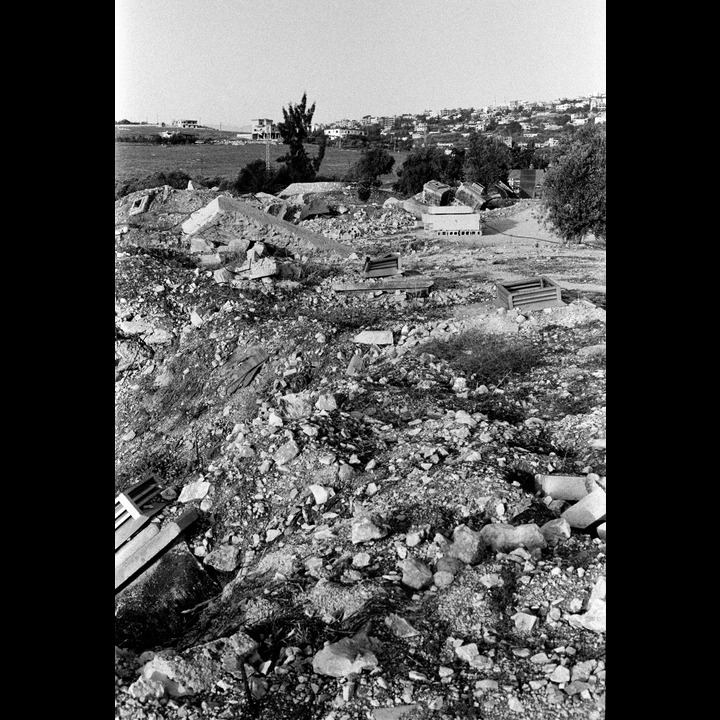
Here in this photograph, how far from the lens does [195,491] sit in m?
4.46

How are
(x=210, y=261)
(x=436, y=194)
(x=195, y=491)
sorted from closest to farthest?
1. (x=195, y=491)
2. (x=210, y=261)
3. (x=436, y=194)

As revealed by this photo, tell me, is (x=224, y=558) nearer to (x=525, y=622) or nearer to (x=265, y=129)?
(x=525, y=622)

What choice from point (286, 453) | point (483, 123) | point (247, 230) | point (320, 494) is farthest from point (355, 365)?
point (483, 123)

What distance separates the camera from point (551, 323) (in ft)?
19.2

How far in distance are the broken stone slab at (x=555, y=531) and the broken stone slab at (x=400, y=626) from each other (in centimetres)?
79

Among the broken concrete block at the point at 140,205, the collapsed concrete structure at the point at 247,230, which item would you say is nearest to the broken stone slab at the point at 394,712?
the collapsed concrete structure at the point at 247,230

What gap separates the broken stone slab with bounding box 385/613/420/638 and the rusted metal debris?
4585 millimetres

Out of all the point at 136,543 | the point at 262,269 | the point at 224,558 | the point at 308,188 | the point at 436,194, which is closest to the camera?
the point at 224,558

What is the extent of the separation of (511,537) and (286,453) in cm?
151

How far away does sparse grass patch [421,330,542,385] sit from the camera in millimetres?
5215

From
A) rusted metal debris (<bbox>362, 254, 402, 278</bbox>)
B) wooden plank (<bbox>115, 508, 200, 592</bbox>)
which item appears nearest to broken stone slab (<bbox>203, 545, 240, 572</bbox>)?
wooden plank (<bbox>115, 508, 200, 592</bbox>)

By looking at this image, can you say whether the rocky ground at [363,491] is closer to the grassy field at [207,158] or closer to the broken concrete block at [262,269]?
the broken concrete block at [262,269]

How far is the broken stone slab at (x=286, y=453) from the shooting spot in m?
4.46

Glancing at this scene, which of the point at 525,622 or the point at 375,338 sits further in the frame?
the point at 375,338
